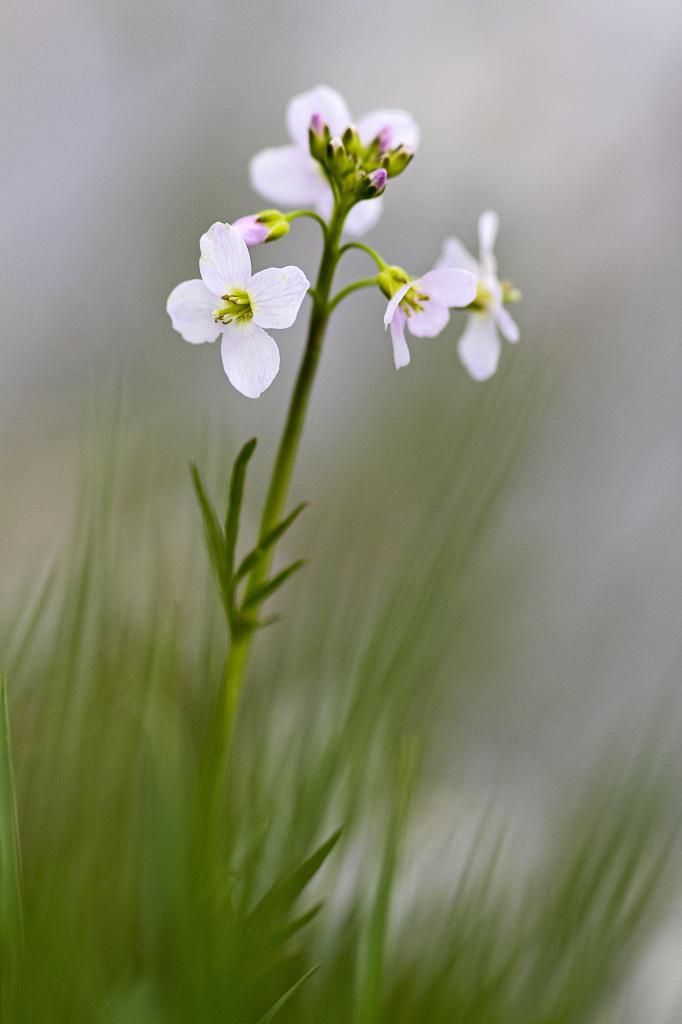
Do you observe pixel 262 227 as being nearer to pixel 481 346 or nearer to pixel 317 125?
pixel 317 125

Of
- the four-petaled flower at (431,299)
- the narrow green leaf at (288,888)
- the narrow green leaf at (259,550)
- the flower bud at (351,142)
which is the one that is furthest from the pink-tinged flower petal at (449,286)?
the narrow green leaf at (288,888)

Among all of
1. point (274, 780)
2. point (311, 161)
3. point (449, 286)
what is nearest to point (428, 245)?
point (311, 161)

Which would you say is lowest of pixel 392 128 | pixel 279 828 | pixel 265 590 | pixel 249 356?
pixel 279 828

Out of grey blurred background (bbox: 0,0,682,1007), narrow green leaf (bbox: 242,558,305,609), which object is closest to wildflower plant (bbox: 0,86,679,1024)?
narrow green leaf (bbox: 242,558,305,609)

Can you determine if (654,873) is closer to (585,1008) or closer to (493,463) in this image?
(585,1008)

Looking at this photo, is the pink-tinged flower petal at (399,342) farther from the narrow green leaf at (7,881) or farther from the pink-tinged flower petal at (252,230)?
the narrow green leaf at (7,881)

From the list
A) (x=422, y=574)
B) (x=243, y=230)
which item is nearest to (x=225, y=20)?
(x=243, y=230)

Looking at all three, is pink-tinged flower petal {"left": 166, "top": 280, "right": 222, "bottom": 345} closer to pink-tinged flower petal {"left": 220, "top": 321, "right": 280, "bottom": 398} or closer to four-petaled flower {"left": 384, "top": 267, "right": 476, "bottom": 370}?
pink-tinged flower petal {"left": 220, "top": 321, "right": 280, "bottom": 398}
